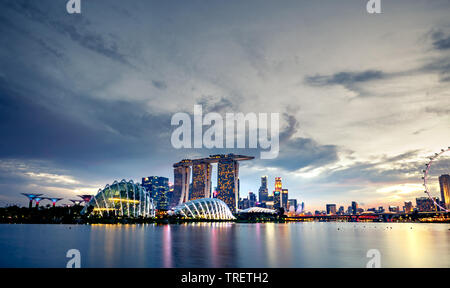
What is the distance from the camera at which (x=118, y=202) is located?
5133 inches

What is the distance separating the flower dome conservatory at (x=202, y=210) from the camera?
560 feet

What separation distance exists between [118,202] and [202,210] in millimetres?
57585

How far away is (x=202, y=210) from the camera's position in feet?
576

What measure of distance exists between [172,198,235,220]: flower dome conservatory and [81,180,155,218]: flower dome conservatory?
121ft

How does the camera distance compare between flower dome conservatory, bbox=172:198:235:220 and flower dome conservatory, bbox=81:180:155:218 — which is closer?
flower dome conservatory, bbox=81:180:155:218

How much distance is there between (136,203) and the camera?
445ft

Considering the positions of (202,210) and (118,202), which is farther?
(202,210)

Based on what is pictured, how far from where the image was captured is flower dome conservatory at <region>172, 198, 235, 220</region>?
170750 mm

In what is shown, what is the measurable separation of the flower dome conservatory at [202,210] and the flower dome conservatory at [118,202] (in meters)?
Answer: 36.9

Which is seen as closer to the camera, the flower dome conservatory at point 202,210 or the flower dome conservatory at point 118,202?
the flower dome conservatory at point 118,202

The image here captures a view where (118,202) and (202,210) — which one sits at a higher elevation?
(118,202)
